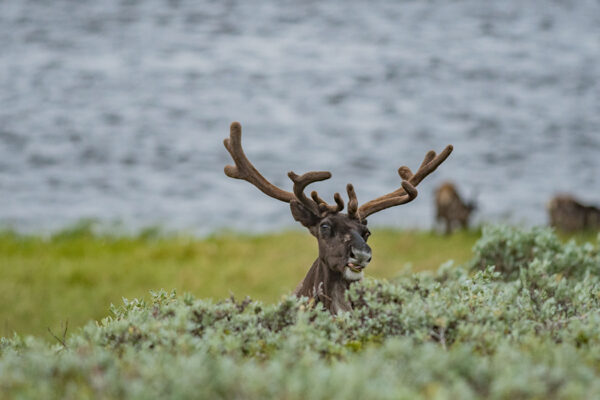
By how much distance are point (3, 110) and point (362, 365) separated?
2633 centimetres

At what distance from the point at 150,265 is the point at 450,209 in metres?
5.34

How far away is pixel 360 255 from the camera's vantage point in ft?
17.3

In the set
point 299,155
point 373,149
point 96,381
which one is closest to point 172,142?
point 299,155

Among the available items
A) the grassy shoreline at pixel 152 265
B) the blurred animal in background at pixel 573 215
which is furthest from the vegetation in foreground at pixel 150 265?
the blurred animal in background at pixel 573 215

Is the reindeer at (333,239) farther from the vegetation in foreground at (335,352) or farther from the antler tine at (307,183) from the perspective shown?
the vegetation in foreground at (335,352)

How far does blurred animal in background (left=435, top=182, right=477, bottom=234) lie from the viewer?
14.7m

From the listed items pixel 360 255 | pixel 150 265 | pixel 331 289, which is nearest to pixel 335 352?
pixel 360 255

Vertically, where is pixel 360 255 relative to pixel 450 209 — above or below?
above

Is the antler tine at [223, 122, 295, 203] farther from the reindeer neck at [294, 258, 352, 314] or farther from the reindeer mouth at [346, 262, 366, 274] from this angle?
the reindeer mouth at [346, 262, 366, 274]

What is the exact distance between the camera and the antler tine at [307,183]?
5.53m

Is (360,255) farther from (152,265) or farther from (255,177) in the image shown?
(152,265)

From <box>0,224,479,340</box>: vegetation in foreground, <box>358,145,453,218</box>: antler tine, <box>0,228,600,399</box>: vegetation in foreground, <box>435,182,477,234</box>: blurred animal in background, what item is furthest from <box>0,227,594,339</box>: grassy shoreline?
<box>0,228,600,399</box>: vegetation in foreground

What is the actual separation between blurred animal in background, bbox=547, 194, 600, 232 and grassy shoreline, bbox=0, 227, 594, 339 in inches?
12.4

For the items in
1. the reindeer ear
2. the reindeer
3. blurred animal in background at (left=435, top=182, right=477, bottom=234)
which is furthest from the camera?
blurred animal in background at (left=435, top=182, right=477, bottom=234)
